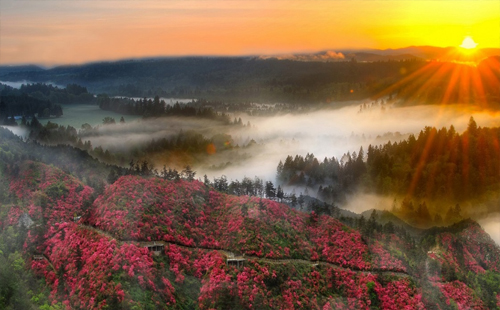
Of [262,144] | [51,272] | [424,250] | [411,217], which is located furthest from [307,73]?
[51,272]

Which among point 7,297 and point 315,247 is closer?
point 7,297

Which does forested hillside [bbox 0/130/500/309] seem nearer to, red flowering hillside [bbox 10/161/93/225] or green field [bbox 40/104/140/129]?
red flowering hillside [bbox 10/161/93/225]

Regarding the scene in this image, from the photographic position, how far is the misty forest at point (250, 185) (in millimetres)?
27406

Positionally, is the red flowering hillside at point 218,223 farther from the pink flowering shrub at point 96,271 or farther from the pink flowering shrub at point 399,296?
the pink flowering shrub at point 399,296

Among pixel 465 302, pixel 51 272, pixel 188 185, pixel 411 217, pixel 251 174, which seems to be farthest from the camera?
pixel 251 174

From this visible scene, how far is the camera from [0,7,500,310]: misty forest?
2741 centimetres

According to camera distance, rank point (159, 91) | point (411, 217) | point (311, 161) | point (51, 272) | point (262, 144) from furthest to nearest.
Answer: point (159, 91) → point (262, 144) → point (311, 161) → point (411, 217) → point (51, 272)

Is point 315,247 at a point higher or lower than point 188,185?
lower

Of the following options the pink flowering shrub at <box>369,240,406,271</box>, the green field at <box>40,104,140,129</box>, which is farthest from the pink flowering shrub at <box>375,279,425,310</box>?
the green field at <box>40,104,140,129</box>

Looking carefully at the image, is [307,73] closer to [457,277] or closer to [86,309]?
[457,277]

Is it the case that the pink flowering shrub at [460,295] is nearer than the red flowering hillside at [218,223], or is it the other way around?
the red flowering hillside at [218,223]

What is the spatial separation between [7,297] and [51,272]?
10.7 ft

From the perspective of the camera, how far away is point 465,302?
3216 centimetres

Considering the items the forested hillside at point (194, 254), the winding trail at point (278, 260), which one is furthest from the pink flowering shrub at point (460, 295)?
the winding trail at point (278, 260)
